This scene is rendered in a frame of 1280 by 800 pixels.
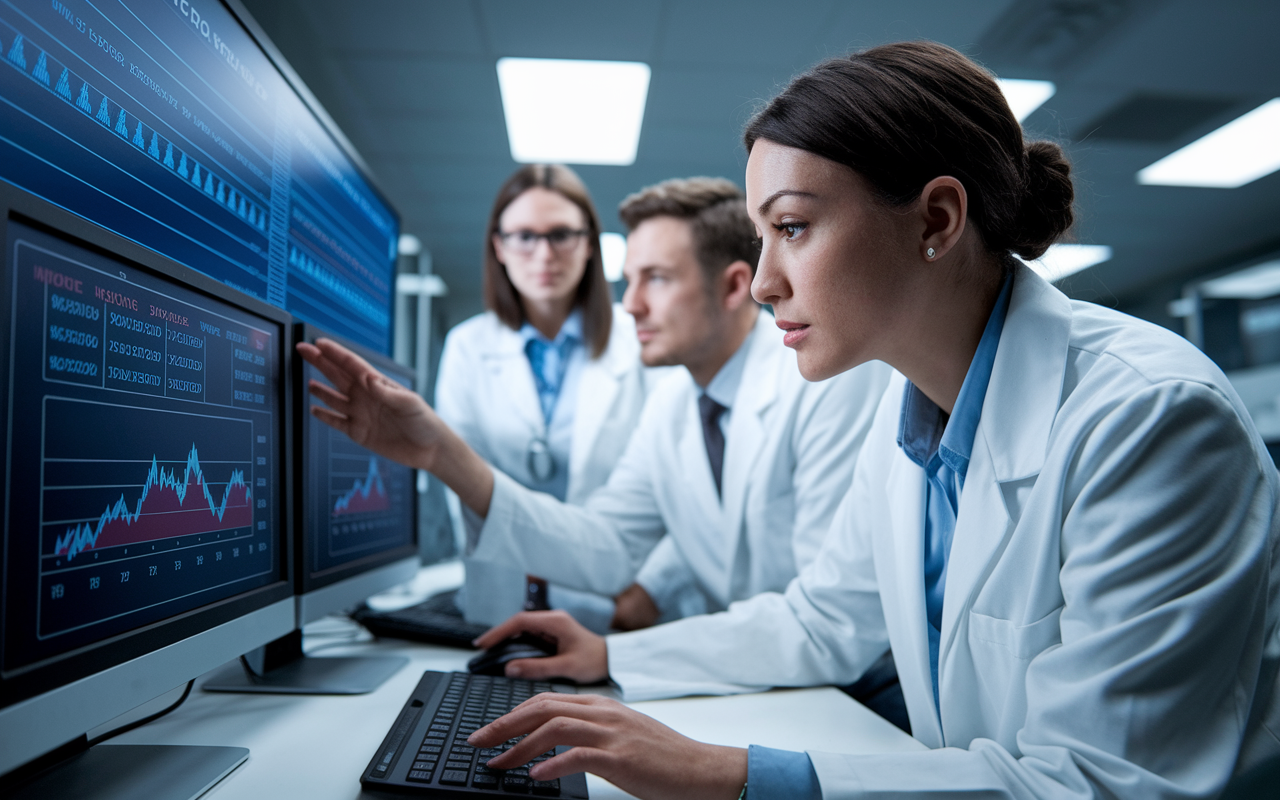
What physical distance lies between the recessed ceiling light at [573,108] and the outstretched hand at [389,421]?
244cm

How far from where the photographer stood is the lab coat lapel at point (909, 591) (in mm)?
823

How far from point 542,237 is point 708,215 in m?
0.53

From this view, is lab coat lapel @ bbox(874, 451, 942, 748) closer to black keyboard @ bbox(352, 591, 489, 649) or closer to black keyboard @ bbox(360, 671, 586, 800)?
black keyboard @ bbox(360, 671, 586, 800)

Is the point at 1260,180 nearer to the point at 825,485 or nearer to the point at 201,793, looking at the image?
the point at 825,485

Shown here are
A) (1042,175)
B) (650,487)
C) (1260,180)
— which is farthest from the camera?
(1260,180)

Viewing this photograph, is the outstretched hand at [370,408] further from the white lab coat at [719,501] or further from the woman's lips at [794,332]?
the woman's lips at [794,332]

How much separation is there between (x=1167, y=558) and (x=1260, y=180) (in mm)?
5359

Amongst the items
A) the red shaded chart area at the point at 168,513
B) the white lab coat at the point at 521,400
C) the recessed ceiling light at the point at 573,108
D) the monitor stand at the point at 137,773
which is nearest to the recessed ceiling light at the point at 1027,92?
the recessed ceiling light at the point at 573,108

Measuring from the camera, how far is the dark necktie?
4.95ft

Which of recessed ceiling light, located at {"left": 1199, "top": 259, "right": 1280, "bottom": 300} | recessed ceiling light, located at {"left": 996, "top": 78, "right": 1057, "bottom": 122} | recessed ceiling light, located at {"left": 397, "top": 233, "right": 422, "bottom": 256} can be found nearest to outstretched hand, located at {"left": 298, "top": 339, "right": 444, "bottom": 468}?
recessed ceiling light, located at {"left": 996, "top": 78, "right": 1057, "bottom": 122}

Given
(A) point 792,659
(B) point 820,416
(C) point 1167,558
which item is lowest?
(A) point 792,659

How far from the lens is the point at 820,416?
1340mm

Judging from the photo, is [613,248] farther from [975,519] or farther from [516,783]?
[516,783]

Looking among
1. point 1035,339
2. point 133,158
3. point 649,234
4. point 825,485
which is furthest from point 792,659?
point 649,234
